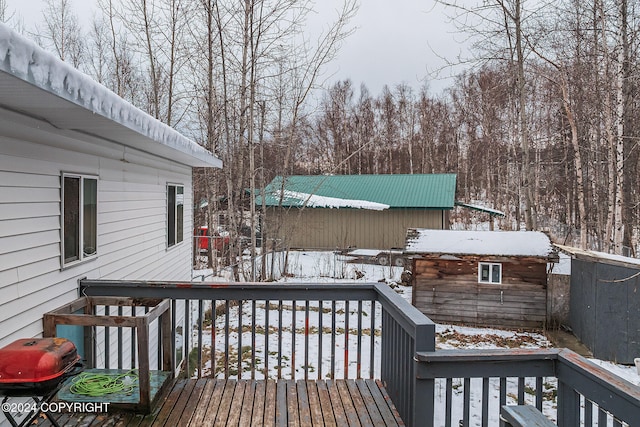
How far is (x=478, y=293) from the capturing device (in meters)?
11.2

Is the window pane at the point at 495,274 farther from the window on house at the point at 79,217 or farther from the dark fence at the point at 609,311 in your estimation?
the window on house at the point at 79,217

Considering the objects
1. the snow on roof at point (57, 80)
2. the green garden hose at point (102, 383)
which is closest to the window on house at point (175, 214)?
the snow on roof at point (57, 80)

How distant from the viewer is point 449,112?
29.1 meters

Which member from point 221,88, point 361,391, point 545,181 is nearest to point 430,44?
point 221,88

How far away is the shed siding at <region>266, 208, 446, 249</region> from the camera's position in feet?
61.0

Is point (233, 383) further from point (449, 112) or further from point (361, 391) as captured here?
point (449, 112)

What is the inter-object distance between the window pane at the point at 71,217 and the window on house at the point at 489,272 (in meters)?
9.78

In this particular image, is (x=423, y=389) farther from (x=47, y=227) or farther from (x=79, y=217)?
(x=79, y=217)

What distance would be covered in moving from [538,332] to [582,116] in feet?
26.4

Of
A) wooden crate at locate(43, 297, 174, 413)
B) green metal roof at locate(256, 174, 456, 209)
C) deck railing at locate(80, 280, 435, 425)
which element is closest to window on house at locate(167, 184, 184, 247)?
deck railing at locate(80, 280, 435, 425)

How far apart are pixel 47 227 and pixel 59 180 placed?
0.42m

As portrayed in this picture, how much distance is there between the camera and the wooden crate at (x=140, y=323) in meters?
2.74

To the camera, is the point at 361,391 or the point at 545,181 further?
the point at 545,181

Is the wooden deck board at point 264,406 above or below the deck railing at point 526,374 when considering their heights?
below
